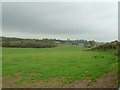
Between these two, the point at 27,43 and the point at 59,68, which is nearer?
the point at 59,68

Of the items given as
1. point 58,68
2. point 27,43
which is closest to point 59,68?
point 58,68

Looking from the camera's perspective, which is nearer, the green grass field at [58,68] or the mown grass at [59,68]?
the green grass field at [58,68]

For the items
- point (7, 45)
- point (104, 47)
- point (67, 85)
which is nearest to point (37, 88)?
point (67, 85)

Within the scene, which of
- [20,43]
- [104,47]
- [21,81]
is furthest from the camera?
[20,43]

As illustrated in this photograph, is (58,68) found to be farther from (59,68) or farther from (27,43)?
(27,43)

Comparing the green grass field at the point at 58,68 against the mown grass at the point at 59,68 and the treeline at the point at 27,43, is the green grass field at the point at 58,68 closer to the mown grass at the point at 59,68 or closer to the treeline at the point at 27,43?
the mown grass at the point at 59,68

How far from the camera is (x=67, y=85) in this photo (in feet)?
35.4

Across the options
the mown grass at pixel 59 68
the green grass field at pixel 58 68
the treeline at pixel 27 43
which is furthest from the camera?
the treeline at pixel 27 43

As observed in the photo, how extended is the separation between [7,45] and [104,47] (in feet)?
82.4

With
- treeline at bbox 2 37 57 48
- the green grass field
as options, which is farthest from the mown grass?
treeline at bbox 2 37 57 48

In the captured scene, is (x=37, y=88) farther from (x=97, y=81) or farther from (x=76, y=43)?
(x=76, y=43)

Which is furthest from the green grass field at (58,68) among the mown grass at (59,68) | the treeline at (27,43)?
the treeline at (27,43)

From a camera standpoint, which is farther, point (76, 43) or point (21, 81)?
point (76, 43)

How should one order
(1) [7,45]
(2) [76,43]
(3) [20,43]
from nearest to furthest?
1. (1) [7,45]
2. (3) [20,43]
3. (2) [76,43]
